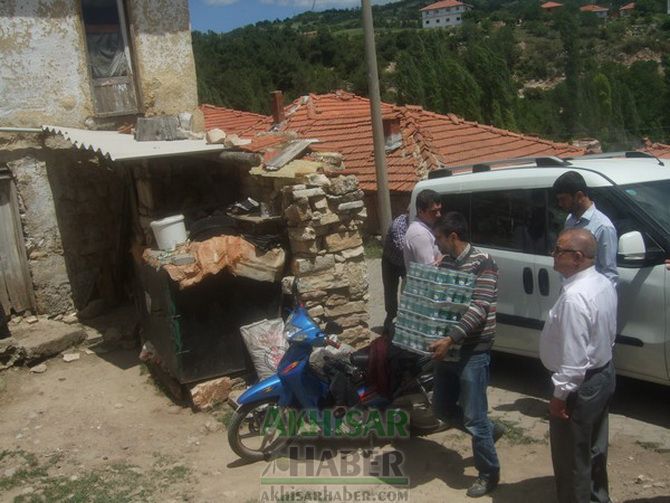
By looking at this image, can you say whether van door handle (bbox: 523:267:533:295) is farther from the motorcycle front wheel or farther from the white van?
the motorcycle front wheel

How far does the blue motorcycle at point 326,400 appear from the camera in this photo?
5129 mm

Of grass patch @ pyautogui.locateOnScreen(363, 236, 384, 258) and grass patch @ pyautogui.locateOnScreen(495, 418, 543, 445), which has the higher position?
grass patch @ pyautogui.locateOnScreen(495, 418, 543, 445)

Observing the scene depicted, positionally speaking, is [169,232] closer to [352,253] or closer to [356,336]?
[352,253]

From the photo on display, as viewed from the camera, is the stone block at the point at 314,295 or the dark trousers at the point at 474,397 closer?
the dark trousers at the point at 474,397

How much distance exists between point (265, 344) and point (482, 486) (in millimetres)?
2437

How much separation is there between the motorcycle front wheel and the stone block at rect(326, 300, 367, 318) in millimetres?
1468

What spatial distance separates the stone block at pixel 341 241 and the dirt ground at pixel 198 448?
1757 mm

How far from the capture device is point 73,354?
8.05m

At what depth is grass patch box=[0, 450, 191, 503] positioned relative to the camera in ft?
16.6

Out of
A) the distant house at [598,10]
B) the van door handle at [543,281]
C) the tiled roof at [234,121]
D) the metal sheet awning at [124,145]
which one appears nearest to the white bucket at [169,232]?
the metal sheet awning at [124,145]

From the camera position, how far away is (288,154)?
667 cm

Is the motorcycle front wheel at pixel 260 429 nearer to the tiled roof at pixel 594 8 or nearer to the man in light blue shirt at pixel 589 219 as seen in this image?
the man in light blue shirt at pixel 589 219

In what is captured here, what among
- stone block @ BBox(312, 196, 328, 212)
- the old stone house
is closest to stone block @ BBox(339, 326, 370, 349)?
stone block @ BBox(312, 196, 328, 212)

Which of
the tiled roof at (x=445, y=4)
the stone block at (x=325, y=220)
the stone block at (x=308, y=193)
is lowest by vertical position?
the stone block at (x=325, y=220)
